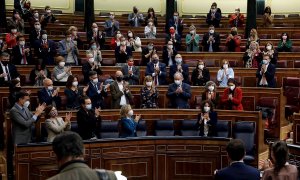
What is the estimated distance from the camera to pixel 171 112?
10289 millimetres

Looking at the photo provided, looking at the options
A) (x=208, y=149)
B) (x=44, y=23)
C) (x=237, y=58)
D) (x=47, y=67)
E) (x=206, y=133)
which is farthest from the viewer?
(x=44, y=23)

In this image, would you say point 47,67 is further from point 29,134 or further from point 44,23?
point 44,23

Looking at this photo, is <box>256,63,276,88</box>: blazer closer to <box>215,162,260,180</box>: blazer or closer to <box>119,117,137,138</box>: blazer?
<box>119,117,137,138</box>: blazer

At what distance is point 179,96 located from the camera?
416 inches

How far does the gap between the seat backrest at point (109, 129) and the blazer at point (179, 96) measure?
1.35 m

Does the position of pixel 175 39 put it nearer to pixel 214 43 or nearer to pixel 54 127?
pixel 214 43

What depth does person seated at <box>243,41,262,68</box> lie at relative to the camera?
481 inches

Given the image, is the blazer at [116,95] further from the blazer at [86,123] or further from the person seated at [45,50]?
the person seated at [45,50]

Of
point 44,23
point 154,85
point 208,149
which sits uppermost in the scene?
point 44,23

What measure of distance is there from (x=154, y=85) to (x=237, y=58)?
3.15 m

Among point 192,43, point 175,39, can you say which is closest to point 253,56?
point 192,43

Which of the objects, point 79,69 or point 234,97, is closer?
point 234,97

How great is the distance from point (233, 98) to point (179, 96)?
2.97 ft

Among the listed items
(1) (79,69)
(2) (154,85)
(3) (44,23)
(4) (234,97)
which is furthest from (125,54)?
(3) (44,23)
